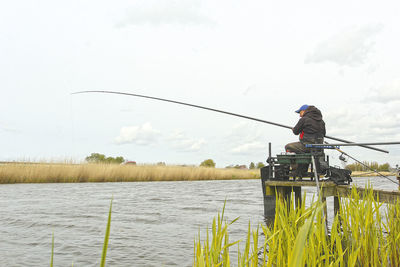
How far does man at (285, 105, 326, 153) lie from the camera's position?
7227 mm

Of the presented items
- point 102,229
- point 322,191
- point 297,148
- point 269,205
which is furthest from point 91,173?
point 322,191

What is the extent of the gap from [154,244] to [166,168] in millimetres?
19064

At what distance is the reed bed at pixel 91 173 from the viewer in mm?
18375

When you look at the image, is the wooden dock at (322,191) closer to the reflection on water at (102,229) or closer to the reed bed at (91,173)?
the reflection on water at (102,229)

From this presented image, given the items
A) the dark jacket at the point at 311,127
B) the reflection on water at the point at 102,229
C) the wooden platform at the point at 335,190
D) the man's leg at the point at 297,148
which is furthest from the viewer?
the man's leg at the point at 297,148

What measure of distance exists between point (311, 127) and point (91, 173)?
629 inches

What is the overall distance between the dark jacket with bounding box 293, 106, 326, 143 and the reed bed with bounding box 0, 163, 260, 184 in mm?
15551

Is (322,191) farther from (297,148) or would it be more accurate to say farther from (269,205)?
(269,205)

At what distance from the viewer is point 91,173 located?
2059cm

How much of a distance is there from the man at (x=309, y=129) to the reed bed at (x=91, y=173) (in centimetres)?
1541

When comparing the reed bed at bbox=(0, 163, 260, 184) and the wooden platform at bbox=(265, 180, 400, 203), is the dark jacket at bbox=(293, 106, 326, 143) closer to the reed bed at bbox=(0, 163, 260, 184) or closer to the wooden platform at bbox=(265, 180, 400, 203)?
the wooden platform at bbox=(265, 180, 400, 203)

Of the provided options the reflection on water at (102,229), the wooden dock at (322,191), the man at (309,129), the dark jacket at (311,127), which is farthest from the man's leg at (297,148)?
the reflection on water at (102,229)

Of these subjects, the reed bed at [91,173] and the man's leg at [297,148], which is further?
the reed bed at [91,173]

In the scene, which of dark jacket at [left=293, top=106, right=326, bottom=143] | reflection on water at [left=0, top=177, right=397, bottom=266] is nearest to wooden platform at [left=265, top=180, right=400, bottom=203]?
dark jacket at [left=293, top=106, right=326, bottom=143]
